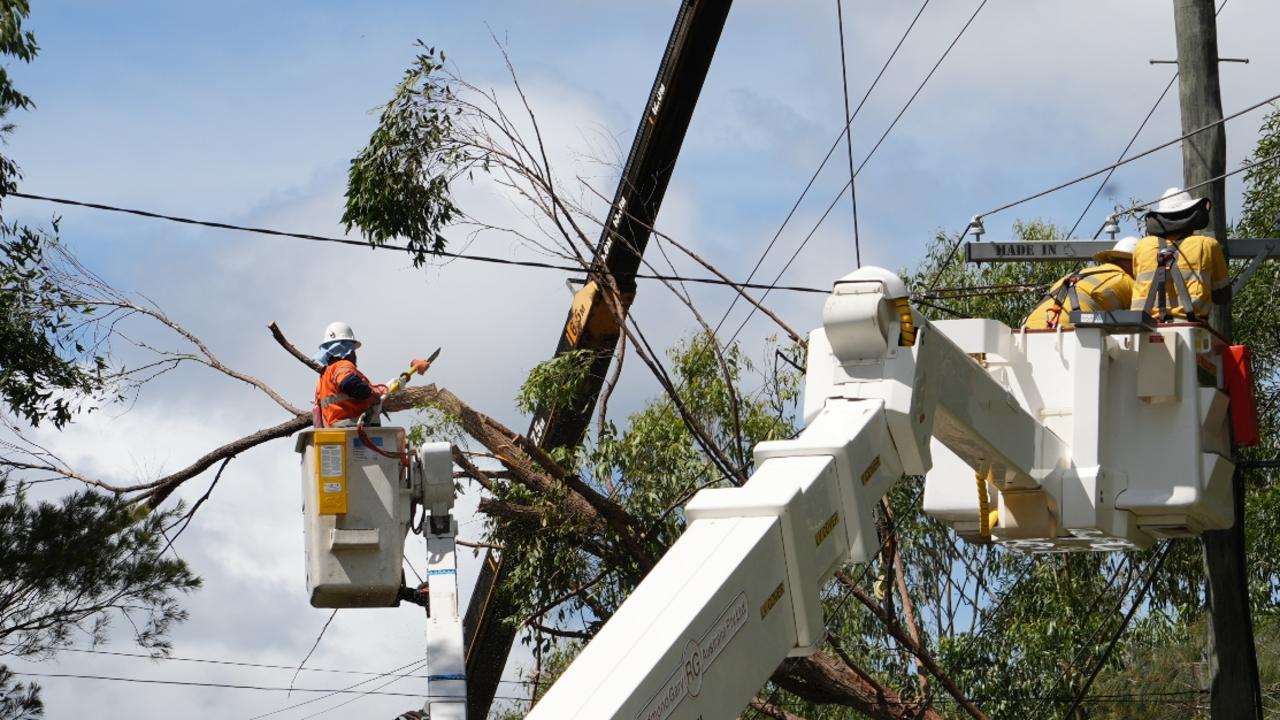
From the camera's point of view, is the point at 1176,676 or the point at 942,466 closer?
the point at 942,466

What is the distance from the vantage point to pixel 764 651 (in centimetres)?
515

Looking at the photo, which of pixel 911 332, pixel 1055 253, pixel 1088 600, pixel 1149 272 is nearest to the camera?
pixel 911 332

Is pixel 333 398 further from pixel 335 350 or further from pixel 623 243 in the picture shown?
pixel 623 243

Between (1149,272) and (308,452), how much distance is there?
394cm

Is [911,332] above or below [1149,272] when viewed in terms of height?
below

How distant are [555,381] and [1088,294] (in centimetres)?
534

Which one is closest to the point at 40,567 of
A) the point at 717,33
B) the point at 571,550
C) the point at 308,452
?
the point at 308,452

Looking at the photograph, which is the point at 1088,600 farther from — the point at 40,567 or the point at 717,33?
the point at 40,567

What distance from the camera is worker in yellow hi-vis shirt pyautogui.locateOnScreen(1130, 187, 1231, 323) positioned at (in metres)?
8.50

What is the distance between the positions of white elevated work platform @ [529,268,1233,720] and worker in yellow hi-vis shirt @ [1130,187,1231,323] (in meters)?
0.21

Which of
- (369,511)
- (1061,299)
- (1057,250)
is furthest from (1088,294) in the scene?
(369,511)

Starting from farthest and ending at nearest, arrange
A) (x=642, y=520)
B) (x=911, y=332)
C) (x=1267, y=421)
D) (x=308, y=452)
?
(x=1267, y=421) → (x=642, y=520) → (x=308, y=452) → (x=911, y=332)

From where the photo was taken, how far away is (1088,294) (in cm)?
867

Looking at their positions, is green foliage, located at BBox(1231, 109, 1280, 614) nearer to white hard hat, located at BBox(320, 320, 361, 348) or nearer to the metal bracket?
the metal bracket
